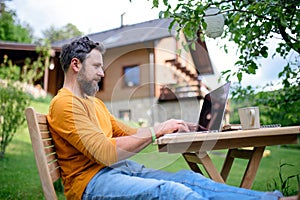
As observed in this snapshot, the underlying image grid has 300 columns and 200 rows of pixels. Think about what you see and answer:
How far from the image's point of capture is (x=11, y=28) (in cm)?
1809

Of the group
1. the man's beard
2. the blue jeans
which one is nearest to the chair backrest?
the blue jeans

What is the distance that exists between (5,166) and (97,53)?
10.6 feet

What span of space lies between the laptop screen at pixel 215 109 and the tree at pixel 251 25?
371 millimetres

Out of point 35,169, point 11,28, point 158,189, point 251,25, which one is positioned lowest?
point 35,169

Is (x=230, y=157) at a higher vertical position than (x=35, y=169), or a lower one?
higher

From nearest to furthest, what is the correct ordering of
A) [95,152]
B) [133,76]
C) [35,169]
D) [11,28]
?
[95,152], [35,169], [133,76], [11,28]

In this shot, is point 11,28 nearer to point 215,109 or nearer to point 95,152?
point 215,109

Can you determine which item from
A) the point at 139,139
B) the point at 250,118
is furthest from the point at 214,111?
the point at 139,139

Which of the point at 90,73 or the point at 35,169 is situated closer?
the point at 90,73

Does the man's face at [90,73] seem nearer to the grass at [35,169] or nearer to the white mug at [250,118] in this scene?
the grass at [35,169]

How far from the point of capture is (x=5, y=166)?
412 cm

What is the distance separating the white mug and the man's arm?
0.26m

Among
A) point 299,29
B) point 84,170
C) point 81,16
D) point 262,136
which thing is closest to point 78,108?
point 84,170

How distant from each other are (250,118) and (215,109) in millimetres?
178
